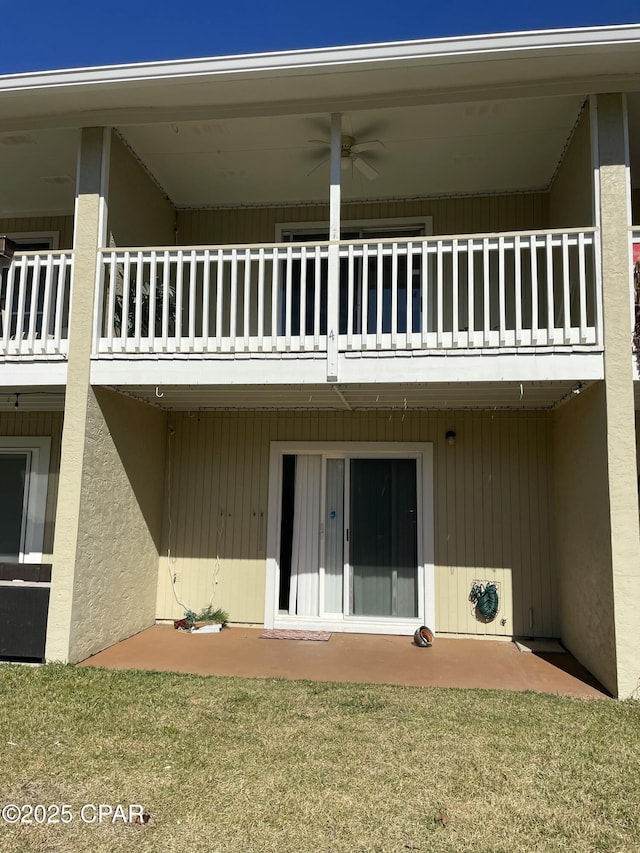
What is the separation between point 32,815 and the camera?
10.1ft

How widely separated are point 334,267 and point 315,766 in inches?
165

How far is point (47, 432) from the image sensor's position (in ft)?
26.1

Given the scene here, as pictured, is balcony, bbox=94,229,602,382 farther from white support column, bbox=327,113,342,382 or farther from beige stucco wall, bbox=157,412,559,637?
beige stucco wall, bbox=157,412,559,637

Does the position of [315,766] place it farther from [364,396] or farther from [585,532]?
[364,396]

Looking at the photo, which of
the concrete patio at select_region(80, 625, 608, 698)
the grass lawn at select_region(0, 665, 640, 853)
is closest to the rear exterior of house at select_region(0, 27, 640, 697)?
the concrete patio at select_region(80, 625, 608, 698)

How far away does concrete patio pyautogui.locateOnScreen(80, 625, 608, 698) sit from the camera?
5535 mm

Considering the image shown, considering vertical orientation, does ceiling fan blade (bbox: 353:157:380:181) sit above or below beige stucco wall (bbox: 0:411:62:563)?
above

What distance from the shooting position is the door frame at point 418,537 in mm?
7266

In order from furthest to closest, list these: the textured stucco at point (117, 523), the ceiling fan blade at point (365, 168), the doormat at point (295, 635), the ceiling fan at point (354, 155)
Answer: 1. the doormat at point (295, 635)
2. the ceiling fan blade at point (365, 168)
3. the ceiling fan at point (354, 155)
4. the textured stucco at point (117, 523)

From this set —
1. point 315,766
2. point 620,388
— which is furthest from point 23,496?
point 620,388

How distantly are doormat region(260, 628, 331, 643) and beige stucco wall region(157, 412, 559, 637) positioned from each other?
0.34 meters

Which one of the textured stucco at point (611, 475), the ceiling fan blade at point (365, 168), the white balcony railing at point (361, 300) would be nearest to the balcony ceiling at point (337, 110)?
the ceiling fan blade at point (365, 168)

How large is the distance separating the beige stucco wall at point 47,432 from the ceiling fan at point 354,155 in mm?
4755

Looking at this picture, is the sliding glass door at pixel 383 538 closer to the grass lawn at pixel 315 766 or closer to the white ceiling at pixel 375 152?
the grass lawn at pixel 315 766
